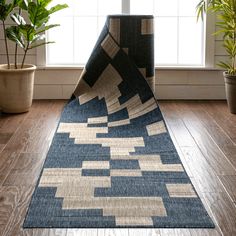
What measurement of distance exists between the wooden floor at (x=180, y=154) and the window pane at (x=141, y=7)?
2.79ft

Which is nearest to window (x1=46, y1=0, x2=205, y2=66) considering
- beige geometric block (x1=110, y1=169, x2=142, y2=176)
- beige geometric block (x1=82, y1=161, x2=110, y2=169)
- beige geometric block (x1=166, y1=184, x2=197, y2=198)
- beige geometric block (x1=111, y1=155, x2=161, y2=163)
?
beige geometric block (x1=111, y1=155, x2=161, y2=163)

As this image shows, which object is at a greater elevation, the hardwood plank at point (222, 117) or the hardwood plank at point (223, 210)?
the hardwood plank at point (222, 117)

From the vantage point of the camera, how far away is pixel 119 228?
7.01 ft

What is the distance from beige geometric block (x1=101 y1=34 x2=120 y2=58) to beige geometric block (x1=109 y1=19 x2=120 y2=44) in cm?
4

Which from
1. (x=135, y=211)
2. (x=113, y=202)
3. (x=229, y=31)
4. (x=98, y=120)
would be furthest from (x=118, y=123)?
(x=135, y=211)

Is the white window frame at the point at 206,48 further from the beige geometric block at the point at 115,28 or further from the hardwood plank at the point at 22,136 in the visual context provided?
the hardwood plank at the point at 22,136

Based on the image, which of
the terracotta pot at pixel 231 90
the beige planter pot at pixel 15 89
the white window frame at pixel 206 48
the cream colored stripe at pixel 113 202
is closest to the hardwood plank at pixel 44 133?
the beige planter pot at pixel 15 89

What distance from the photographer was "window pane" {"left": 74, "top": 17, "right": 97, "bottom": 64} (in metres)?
4.89

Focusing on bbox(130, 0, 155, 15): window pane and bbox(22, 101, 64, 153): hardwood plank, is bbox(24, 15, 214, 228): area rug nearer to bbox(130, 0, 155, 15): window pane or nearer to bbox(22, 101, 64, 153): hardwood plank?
bbox(22, 101, 64, 153): hardwood plank

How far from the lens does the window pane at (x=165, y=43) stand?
489cm

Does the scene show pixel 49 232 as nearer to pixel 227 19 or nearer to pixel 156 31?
pixel 227 19

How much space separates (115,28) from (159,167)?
1.84 m

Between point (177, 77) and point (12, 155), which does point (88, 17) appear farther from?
point (12, 155)

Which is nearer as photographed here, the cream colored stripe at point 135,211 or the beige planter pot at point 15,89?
the cream colored stripe at point 135,211
